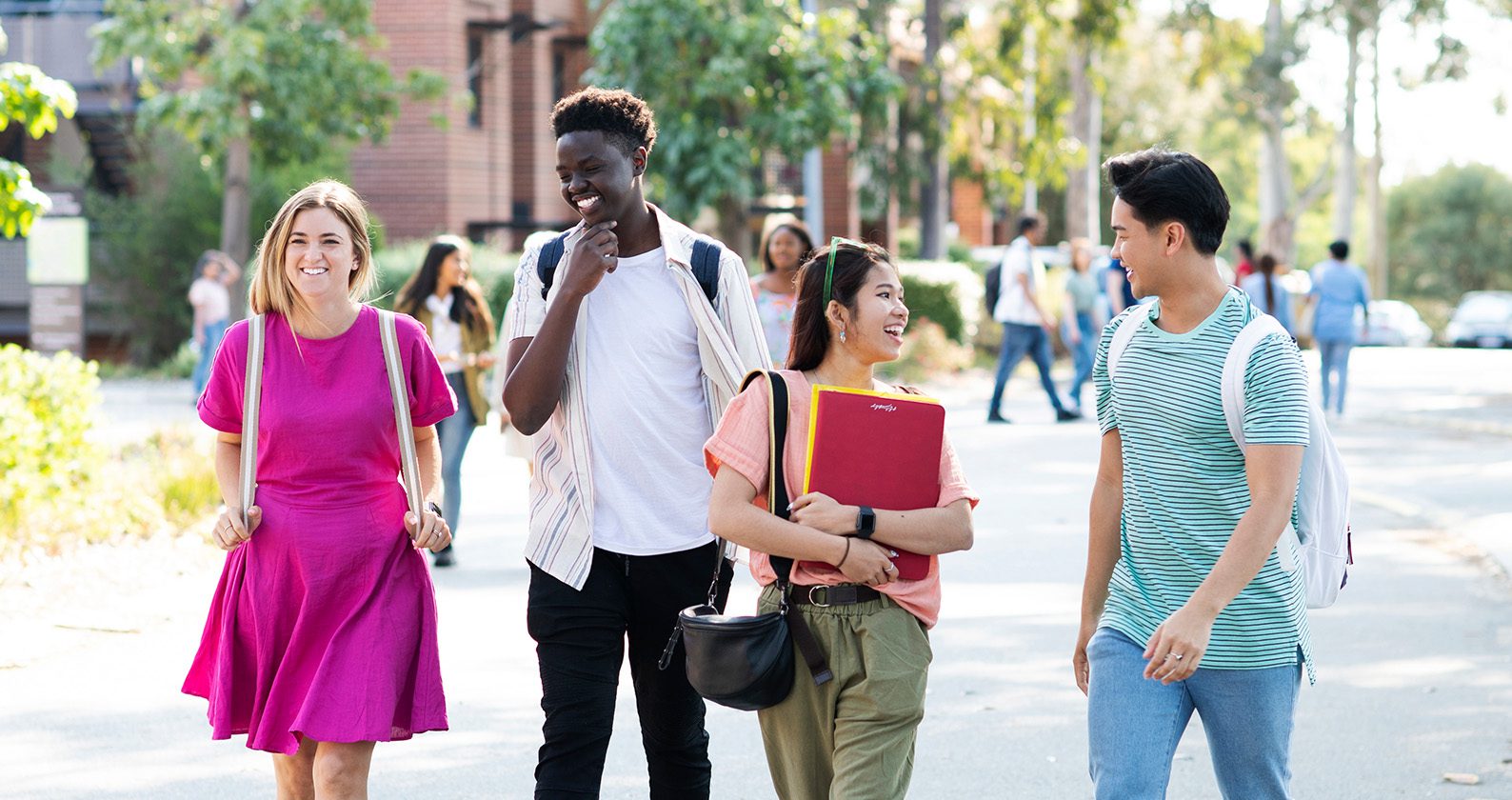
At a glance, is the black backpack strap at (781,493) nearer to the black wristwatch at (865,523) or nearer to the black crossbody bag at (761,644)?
the black crossbody bag at (761,644)

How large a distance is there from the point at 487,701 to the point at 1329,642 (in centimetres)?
365

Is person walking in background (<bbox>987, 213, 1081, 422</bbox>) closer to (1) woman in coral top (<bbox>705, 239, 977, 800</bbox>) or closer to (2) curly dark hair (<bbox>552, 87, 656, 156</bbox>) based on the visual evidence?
(2) curly dark hair (<bbox>552, 87, 656, 156</bbox>)

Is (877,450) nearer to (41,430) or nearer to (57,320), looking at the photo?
(41,430)

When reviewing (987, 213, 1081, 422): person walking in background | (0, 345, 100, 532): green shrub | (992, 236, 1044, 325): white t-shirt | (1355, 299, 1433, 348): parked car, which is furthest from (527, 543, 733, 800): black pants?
(1355, 299, 1433, 348): parked car

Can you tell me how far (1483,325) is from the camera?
49.3 metres

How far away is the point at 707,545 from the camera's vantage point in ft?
13.9

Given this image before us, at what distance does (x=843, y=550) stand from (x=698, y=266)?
2.84ft

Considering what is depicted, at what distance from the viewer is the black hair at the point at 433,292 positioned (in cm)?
976

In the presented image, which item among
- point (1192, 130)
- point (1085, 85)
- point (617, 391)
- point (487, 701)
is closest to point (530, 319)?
point (617, 391)

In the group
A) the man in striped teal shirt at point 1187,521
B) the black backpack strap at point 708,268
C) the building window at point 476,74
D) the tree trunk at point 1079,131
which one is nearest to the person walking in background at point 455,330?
the black backpack strap at point 708,268

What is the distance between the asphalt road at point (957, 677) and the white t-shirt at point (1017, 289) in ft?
16.2

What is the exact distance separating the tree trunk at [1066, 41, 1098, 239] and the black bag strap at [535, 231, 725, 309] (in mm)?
27848

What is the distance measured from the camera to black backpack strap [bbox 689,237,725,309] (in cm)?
418

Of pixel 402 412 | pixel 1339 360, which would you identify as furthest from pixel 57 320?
pixel 402 412
